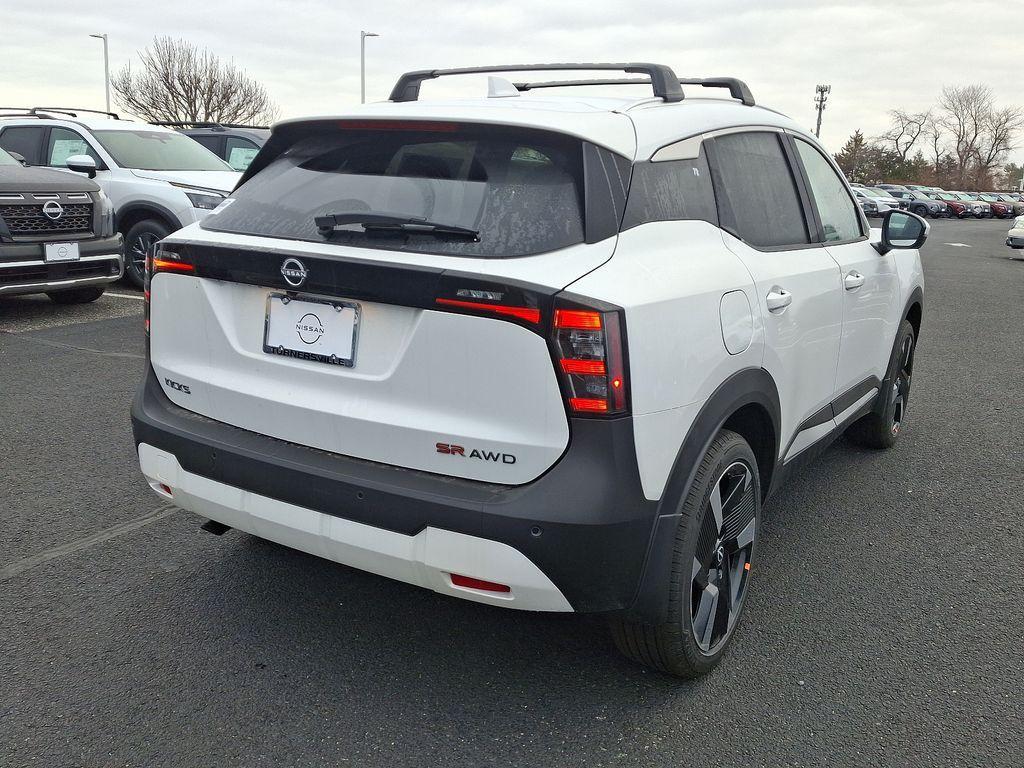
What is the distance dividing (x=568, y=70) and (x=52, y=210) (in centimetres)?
644

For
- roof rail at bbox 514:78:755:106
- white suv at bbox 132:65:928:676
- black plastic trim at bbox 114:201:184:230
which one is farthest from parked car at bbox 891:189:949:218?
white suv at bbox 132:65:928:676

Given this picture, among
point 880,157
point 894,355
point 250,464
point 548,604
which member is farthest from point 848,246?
point 880,157

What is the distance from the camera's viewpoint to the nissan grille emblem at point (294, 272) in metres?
2.47

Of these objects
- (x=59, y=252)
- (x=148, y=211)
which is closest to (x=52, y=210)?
(x=59, y=252)

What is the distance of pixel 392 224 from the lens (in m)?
2.43

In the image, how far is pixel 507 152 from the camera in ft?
8.16

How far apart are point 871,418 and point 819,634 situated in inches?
83.0

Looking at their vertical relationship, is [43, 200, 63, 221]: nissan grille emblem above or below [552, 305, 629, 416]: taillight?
above

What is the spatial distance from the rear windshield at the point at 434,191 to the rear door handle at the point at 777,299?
2.85 feet

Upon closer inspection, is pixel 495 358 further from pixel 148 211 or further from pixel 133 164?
pixel 133 164

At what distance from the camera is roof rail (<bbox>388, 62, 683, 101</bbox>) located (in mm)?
3074

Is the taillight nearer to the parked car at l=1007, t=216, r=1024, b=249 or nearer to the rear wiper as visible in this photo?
the rear wiper

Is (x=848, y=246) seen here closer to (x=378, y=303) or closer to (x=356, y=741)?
(x=378, y=303)

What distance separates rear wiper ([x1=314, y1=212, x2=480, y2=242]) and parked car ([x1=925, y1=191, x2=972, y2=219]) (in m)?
64.1
